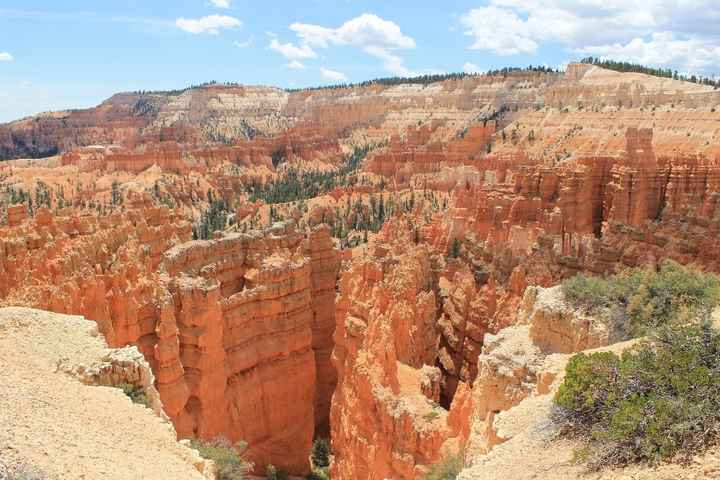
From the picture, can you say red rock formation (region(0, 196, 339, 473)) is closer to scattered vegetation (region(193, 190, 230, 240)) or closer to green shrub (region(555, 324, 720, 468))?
green shrub (region(555, 324, 720, 468))

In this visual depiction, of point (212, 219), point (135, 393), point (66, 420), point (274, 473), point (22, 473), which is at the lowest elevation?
point (274, 473)

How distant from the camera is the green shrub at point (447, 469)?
1267 centimetres

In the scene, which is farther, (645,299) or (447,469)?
(645,299)

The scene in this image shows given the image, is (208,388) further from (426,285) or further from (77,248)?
(426,285)

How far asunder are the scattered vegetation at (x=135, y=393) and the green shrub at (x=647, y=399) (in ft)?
26.0

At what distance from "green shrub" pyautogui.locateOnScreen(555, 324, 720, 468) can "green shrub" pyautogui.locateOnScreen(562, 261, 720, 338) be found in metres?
2.07

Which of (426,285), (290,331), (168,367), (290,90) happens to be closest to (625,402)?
(168,367)

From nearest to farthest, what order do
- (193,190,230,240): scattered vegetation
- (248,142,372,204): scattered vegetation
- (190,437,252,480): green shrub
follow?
(190,437,252,480): green shrub, (193,190,230,240): scattered vegetation, (248,142,372,204): scattered vegetation

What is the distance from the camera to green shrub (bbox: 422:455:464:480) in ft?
41.6

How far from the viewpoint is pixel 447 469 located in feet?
42.3

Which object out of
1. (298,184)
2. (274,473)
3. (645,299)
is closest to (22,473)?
(645,299)

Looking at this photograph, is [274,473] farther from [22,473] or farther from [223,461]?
[22,473]

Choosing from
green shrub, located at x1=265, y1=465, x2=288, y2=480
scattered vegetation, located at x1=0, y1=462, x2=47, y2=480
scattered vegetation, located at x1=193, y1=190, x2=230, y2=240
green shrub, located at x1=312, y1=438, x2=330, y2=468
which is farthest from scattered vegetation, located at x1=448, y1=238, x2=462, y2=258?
scattered vegetation, located at x1=0, y1=462, x2=47, y2=480

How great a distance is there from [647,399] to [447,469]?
5.64 meters
